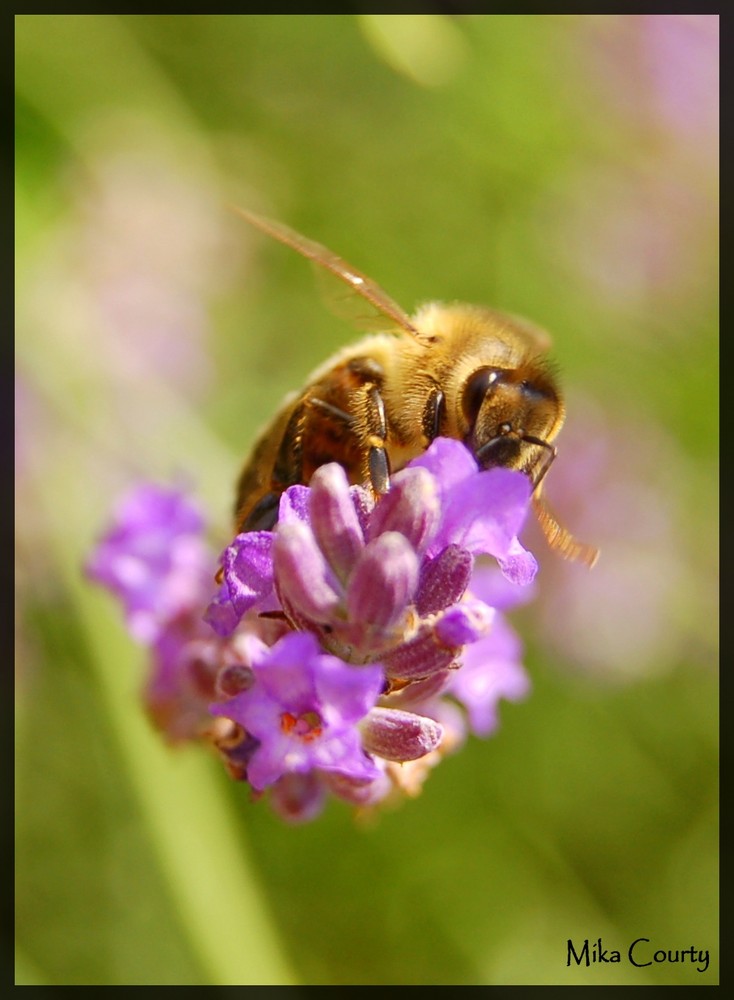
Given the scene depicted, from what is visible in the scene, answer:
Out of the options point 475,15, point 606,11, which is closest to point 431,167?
point 475,15

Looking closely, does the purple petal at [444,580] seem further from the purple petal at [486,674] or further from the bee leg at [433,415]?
the purple petal at [486,674]

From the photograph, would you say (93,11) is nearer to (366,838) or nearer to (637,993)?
(366,838)

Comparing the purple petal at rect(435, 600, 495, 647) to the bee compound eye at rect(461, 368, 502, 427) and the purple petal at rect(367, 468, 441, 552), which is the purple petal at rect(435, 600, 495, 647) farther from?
the bee compound eye at rect(461, 368, 502, 427)

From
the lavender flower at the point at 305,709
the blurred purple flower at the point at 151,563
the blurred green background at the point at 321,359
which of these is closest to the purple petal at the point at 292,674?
the lavender flower at the point at 305,709

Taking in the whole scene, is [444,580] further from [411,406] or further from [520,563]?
[411,406]

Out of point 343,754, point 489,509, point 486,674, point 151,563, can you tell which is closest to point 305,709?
point 343,754

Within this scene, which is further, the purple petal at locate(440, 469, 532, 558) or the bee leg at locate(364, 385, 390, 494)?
the bee leg at locate(364, 385, 390, 494)

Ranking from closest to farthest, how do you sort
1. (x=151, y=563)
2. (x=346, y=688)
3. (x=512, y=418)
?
(x=346, y=688)
(x=512, y=418)
(x=151, y=563)

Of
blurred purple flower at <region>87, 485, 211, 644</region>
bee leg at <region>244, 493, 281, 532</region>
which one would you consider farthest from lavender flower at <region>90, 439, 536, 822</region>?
blurred purple flower at <region>87, 485, 211, 644</region>
